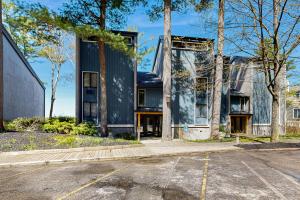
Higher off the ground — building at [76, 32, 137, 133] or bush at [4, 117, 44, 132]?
building at [76, 32, 137, 133]

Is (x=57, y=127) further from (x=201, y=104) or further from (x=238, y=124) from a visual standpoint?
(x=238, y=124)

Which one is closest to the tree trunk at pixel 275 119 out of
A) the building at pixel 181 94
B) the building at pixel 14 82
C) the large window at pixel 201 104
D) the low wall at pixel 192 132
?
the building at pixel 181 94

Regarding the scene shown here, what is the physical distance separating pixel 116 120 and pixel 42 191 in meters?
15.6

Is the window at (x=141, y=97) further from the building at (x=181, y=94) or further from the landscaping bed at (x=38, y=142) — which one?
the landscaping bed at (x=38, y=142)

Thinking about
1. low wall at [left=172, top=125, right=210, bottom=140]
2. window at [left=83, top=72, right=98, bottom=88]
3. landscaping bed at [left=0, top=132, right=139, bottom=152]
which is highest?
window at [left=83, top=72, right=98, bottom=88]

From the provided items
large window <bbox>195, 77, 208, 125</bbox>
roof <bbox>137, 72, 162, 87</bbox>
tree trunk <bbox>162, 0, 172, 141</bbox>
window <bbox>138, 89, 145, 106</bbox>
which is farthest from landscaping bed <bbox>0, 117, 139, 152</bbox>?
large window <bbox>195, 77, 208, 125</bbox>

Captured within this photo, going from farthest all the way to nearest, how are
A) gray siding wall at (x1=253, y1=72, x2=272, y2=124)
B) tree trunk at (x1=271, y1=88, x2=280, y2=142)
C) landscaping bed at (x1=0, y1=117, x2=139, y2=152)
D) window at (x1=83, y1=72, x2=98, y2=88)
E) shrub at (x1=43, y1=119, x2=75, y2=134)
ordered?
gray siding wall at (x1=253, y1=72, x2=272, y2=124) < window at (x1=83, y1=72, x2=98, y2=88) < shrub at (x1=43, y1=119, x2=75, y2=134) < tree trunk at (x1=271, y1=88, x2=280, y2=142) < landscaping bed at (x1=0, y1=117, x2=139, y2=152)

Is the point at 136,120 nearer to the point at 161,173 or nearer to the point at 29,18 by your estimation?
the point at 29,18

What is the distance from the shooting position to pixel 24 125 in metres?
16.9

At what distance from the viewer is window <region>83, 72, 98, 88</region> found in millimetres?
21375

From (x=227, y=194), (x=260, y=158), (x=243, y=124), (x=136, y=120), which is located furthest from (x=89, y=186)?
(x=243, y=124)

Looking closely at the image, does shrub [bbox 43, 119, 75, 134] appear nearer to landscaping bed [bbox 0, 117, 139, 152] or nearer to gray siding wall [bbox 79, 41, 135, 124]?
landscaping bed [bbox 0, 117, 139, 152]

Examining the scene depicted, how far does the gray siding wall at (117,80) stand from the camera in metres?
21.4

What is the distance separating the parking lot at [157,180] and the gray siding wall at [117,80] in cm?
1211
